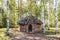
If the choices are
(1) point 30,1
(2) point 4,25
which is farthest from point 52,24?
(2) point 4,25

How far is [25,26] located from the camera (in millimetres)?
24828

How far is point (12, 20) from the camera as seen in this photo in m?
31.8

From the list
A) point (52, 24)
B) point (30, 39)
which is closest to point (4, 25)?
point (52, 24)

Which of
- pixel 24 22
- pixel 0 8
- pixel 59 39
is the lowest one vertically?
pixel 59 39

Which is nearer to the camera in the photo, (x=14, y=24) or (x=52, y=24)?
(x=14, y=24)

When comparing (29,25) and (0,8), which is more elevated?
(0,8)

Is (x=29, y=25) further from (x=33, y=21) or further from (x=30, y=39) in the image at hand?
(x=30, y=39)

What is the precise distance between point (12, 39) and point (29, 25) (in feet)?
23.1

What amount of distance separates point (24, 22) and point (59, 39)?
785cm

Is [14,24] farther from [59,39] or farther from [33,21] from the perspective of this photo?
[59,39]

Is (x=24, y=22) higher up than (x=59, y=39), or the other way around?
(x=24, y=22)

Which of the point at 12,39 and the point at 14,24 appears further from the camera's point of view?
the point at 14,24

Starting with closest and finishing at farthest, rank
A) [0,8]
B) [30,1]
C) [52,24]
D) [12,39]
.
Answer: [12,39] → [0,8] → [30,1] → [52,24]

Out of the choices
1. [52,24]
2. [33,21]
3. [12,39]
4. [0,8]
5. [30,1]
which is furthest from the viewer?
[52,24]
